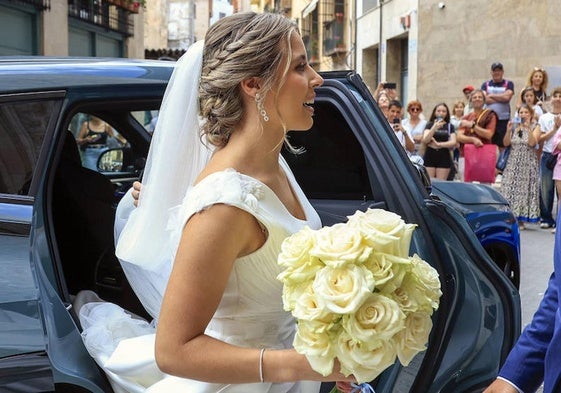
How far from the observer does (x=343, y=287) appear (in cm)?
142

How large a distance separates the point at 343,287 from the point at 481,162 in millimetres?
8924

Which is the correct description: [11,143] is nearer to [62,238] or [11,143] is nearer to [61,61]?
[61,61]

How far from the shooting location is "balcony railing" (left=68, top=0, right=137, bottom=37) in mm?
18141

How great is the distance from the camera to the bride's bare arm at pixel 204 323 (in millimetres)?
1653

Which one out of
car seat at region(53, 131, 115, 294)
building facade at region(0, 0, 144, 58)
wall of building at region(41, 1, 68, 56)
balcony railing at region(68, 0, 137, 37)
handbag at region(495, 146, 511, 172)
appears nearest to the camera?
car seat at region(53, 131, 115, 294)

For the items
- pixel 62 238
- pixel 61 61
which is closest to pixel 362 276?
pixel 61 61

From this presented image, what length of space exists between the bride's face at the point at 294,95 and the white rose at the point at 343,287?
0.58 metres

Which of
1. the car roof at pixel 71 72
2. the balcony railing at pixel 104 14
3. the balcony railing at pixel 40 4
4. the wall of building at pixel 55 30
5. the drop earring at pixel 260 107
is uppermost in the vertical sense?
the balcony railing at pixel 104 14

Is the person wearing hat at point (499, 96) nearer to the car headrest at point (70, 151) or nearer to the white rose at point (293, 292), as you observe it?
the car headrest at point (70, 151)

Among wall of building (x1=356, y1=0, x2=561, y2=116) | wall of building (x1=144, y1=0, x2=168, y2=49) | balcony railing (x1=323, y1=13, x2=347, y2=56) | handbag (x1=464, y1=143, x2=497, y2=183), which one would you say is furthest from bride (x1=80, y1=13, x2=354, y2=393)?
wall of building (x1=144, y1=0, x2=168, y2=49)

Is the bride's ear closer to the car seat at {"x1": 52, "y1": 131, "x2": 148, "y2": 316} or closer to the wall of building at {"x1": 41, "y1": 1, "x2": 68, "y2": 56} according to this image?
the car seat at {"x1": 52, "y1": 131, "x2": 148, "y2": 316}

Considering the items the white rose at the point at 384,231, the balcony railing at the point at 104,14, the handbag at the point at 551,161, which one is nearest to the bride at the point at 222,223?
the white rose at the point at 384,231

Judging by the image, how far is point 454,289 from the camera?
2699 millimetres

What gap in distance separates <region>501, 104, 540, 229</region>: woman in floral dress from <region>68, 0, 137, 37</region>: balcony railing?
11.7m
